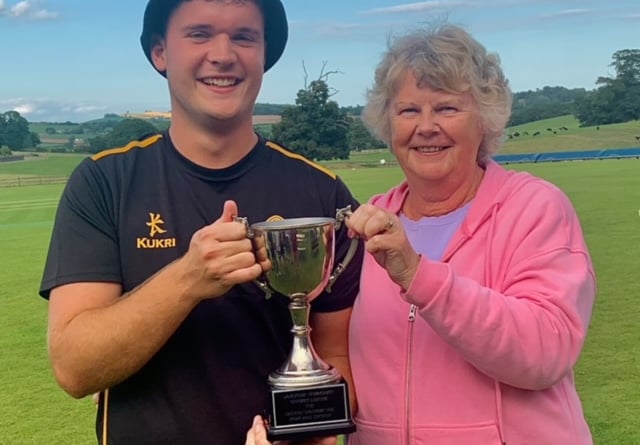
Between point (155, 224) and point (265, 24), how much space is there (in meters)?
0.71

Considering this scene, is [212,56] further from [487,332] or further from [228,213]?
[487,332]

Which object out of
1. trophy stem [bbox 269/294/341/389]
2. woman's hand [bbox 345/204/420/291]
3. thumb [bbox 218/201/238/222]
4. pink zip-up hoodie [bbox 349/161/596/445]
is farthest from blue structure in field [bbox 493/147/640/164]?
thumb [bbox 218/201/238/222]

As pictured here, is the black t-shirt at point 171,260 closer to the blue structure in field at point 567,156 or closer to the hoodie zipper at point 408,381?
the hoodie zipper at point 408,381

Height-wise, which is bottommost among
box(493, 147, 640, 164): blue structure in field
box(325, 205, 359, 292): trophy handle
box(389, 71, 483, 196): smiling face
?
box(493, 147, 640, 164): blue structure in field

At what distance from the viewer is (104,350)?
2232 mm

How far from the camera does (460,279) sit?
7.31 feet

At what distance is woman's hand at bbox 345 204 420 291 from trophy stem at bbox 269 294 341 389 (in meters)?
0.33

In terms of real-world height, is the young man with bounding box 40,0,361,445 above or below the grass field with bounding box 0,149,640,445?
above

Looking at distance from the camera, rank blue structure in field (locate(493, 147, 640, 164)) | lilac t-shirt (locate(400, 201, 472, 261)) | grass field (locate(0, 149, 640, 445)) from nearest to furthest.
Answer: lilac t-shirt (locate(400, 201, 472, 261)) → grass field (locate(0, 149, 640, 445)) → blue structure in field (locate(493, 147, 640, 164))

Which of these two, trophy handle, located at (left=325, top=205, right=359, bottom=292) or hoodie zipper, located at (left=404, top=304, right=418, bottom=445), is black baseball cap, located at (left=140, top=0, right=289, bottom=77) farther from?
hoodie zipper, located at (left=404, top=304, right=418, bottom=445)

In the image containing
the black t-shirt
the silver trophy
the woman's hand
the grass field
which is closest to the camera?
the woman's hand

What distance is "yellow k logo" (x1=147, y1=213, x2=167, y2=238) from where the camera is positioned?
7.97 ft

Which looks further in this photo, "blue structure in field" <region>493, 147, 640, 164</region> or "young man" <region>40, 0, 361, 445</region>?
"blue structure in field" <region>493, 147, 640, 164</region>

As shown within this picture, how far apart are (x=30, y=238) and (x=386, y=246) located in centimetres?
1885
